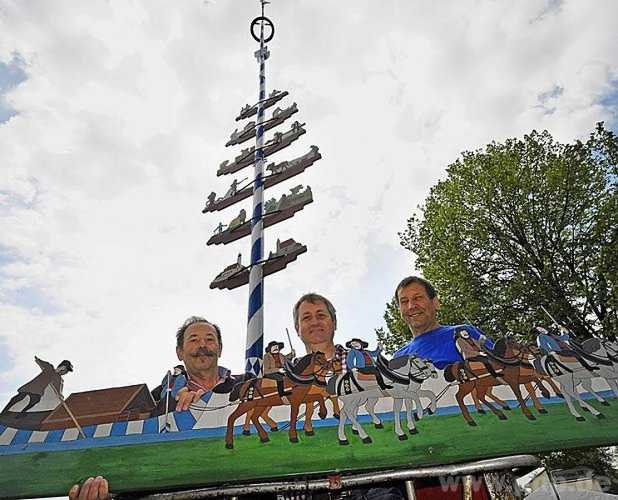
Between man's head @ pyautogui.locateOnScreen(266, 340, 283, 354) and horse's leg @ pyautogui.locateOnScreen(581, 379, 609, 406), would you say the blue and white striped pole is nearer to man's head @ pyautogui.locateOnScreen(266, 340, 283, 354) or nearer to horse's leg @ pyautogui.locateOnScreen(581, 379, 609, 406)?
man's head @ pyautogui.locateOnScreen(266, 340, 283, 354)

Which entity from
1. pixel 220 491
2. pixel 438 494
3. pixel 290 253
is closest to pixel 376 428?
pixel 438 494

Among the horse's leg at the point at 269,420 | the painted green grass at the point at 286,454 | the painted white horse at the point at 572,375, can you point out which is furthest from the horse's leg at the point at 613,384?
the horse's leg at the point at 269,420

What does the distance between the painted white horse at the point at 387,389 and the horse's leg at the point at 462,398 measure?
0.11 m

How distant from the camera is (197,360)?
257 cm

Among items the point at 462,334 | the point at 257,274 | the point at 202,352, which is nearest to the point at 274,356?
the point at 202,352

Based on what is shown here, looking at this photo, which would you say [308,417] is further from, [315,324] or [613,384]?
[613,384]

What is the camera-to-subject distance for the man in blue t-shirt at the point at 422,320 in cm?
261

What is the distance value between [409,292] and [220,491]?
4.89ft

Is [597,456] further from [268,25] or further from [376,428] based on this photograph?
[268,25]

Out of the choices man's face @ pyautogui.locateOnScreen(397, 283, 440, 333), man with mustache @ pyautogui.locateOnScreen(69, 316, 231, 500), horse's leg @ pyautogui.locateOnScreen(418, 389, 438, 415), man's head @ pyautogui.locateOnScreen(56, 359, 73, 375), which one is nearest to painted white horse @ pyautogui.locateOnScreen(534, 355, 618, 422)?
horse's leg @ pyautogui.locateOnScreen(418, 389, 438, 415)

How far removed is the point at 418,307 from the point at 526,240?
625 centimetres

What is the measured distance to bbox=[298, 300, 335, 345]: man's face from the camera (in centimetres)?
264

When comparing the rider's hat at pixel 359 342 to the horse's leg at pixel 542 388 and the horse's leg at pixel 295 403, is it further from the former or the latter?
the horse's leg at pixel 542 388

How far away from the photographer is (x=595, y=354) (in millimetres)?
2262
